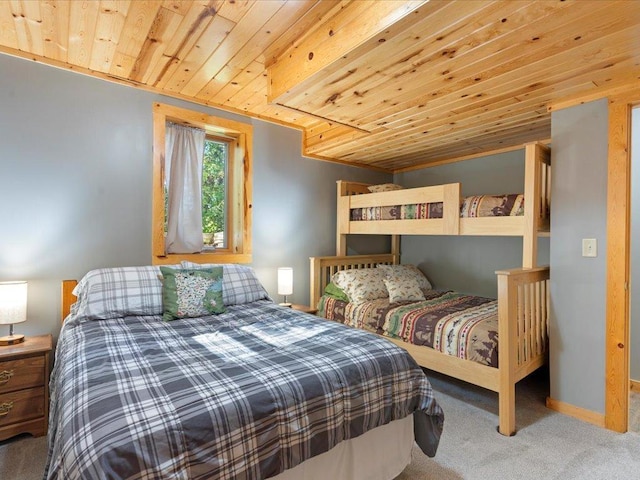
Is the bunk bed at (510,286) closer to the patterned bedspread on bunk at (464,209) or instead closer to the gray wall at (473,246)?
the patterned bedspread on bunk at (464,209)

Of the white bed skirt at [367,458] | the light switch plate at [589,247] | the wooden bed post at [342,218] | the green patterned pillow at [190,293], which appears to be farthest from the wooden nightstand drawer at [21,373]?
the light switch plate at [589,247]

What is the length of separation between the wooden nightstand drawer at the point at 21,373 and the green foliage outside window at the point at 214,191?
5.14 feet

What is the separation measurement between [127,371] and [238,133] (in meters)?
2.45

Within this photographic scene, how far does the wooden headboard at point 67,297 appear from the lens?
2389 millimetres

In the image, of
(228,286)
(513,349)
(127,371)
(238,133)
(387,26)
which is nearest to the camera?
(127,371)

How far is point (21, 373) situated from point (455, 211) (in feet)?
10.4

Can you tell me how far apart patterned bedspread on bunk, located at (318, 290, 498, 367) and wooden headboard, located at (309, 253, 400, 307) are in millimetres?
159

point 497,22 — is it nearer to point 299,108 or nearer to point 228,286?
point 299,108

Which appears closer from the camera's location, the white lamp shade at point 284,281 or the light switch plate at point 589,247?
the light switch plate at point 589,247

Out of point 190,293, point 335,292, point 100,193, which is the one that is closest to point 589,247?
point 335,292

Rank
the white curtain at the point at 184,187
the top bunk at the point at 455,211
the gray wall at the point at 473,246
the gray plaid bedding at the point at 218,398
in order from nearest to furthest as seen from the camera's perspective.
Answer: the gray plaid bedding at the point at 218,398 → the top bunk at the point at 455,211 → the white curtain at the point at 184,187 → the gray wall at the point at 473,246

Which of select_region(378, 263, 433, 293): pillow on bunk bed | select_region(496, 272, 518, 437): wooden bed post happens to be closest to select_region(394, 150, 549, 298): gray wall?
select_region(378, 263, 433, 293): pillow on bunk bed

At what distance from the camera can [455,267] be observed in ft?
12.9

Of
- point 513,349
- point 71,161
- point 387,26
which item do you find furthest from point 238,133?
point 513,349
